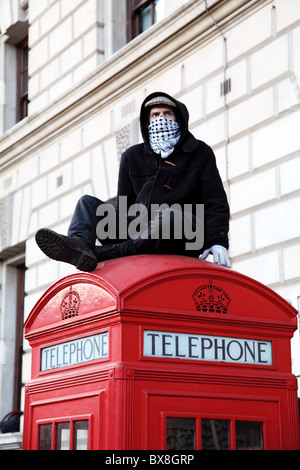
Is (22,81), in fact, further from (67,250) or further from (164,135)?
(67,250)

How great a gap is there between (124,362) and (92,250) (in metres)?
0.81

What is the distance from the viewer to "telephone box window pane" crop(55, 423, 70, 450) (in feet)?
12.3

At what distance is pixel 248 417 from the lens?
372 cm

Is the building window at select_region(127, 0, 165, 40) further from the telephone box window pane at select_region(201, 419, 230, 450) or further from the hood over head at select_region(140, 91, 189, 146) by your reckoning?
the telephone box window pane at select_region(201, 419, 230, 450)

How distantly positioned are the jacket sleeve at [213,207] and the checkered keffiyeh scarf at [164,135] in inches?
8.3

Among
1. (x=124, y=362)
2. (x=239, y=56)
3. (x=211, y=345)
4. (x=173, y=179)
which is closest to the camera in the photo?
(x=124, y=362)

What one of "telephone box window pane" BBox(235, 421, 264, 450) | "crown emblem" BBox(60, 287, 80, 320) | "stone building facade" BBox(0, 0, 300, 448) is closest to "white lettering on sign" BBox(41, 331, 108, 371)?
"crown emblem" BBox(60, 287, 80, 320)

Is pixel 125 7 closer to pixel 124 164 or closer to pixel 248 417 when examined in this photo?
pixel 124 164

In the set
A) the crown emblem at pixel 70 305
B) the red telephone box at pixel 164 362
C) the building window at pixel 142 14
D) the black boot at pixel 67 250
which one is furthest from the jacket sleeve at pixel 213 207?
the building window at pixel 142 14

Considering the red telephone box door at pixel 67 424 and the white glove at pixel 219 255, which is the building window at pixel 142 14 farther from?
the red telephone box door at pixel 67 424

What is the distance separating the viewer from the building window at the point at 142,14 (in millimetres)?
12750

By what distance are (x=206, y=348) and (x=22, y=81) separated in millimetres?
13741

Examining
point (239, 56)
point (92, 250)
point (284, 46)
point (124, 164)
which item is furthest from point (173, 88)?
point (92, 250)

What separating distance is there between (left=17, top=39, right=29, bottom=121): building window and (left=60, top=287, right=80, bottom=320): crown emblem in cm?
1287
